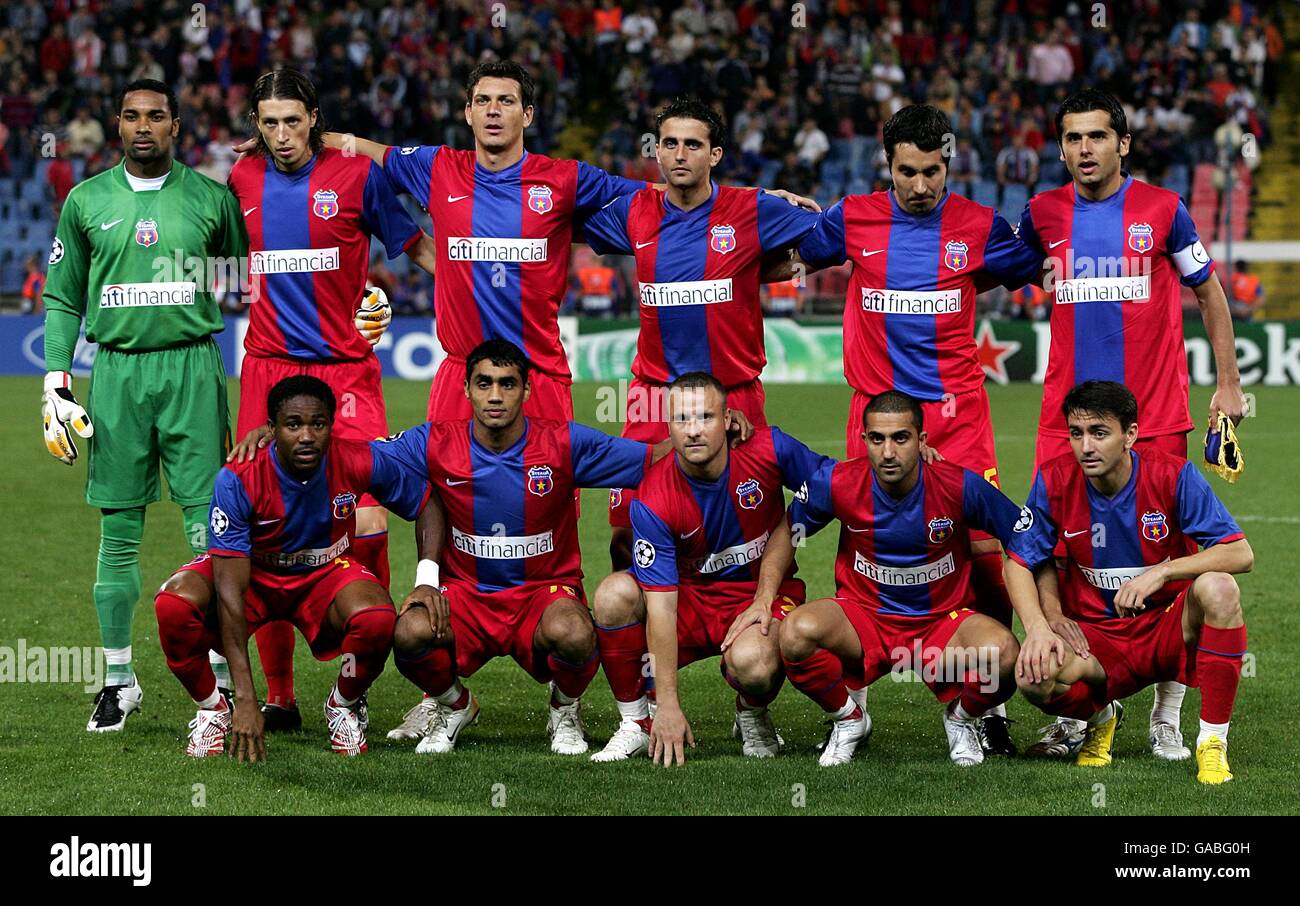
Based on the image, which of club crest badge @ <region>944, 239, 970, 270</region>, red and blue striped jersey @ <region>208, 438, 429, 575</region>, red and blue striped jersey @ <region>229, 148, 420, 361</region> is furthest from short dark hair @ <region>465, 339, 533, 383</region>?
club crest badge @ <region>944, 239, 970, 270</region>

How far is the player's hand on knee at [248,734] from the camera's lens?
17.3 feet

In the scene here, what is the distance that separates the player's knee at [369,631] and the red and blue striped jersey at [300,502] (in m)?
0.33

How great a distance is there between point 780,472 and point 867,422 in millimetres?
442

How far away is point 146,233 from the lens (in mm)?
6016

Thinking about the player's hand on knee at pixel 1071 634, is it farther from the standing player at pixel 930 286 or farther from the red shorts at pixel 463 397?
the red shorts at pixel 463 397

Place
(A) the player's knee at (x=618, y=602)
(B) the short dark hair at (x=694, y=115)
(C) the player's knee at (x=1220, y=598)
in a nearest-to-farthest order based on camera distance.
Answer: (C) the player's knee at (x=1220, y=598), (A) the player's knee at (x=618, y=602), (B) the short dark hair at (x=694, y=115)

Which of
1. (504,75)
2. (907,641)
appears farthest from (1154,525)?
(504,75)

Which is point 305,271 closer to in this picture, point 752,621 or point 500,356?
point 500,356

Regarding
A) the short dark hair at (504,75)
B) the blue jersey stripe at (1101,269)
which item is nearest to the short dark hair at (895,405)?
the blue jersey stripe at (1101,269)

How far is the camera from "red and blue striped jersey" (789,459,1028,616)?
5492mm

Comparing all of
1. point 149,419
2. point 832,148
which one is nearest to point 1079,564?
point 149,419

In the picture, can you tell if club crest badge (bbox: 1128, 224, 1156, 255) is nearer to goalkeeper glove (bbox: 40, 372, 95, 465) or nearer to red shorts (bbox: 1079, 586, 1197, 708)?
red shorts (bbox: 1079, 586, 1197, 708)

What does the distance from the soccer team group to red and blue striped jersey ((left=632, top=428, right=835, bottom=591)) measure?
11 mm

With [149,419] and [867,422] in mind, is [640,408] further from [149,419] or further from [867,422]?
[149,419]
